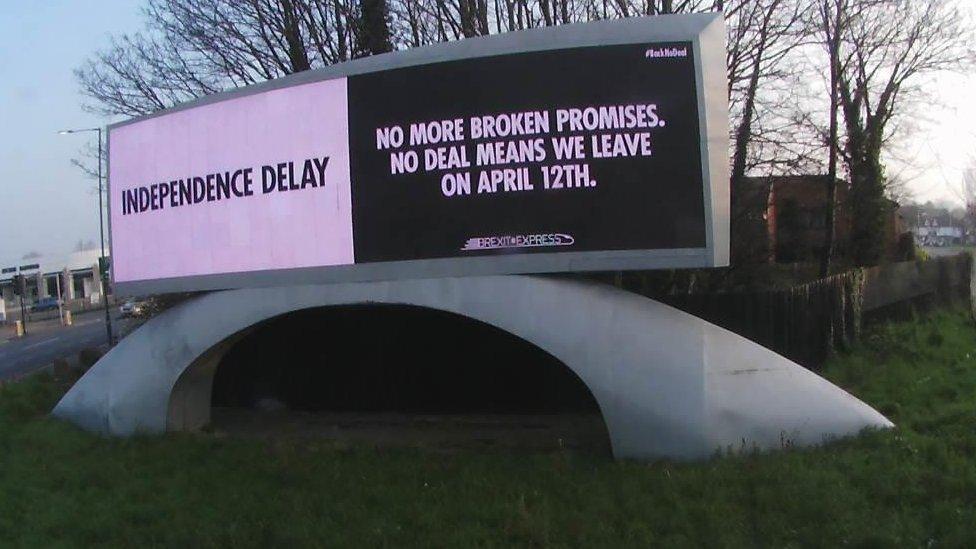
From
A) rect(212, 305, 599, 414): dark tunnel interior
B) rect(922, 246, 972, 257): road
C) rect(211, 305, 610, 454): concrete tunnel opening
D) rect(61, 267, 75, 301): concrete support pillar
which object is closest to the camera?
rect(211, 305, 610, 454): concrete tunnel opening

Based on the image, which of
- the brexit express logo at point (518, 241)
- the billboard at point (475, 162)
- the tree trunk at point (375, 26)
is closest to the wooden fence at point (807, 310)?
the billboard at point (475, 162)

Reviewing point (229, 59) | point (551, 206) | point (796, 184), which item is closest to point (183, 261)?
point (551, 206)

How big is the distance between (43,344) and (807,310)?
129ft

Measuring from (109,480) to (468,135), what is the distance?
4.75 metres

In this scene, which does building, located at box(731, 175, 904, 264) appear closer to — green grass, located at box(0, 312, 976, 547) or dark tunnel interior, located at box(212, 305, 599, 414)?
dark tunnel interior, located at box(212, 305, 599, 414)

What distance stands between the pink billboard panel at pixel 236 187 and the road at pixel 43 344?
19.8 metres

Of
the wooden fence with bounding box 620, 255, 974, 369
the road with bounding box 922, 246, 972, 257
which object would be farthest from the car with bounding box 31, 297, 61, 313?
the wooden fence with bounding box 620, 255, 974, 369

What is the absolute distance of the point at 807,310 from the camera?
40.4 feet

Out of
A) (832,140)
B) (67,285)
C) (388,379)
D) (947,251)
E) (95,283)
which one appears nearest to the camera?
(388,379)

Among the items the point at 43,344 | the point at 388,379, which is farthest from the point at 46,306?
the point at 388,379

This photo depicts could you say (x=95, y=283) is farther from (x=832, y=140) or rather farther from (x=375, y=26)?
(x=832, y=140)

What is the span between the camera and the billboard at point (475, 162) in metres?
7.76

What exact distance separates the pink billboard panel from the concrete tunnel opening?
6.26 feet

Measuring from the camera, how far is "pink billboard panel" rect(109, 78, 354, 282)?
8.85 metres
